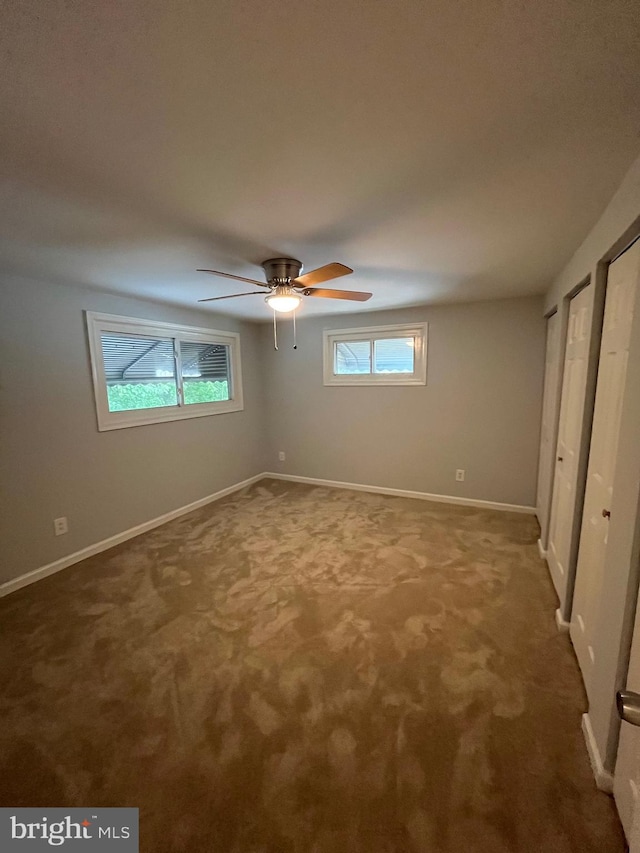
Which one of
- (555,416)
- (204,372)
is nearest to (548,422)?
(555,416)

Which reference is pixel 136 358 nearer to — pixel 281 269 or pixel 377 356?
pixel 281 269

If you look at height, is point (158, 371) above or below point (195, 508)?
above

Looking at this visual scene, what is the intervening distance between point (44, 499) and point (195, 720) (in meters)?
2.08

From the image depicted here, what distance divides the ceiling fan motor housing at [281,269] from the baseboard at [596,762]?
265cm

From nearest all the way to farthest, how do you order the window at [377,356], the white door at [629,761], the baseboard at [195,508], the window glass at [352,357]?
the white door at [629,761] < the baseboard at [195,508] < the window at [377,356] < the window glass at [352,357]

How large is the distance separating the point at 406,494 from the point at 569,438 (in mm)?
2243

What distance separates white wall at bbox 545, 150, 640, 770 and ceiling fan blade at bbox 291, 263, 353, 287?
1.10 meters

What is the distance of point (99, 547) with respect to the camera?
303 centimetres

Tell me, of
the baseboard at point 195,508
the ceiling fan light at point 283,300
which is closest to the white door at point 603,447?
the ceiling fan light at point 283,300

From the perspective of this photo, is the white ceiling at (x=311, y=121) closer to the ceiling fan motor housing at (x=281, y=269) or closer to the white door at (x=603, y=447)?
the ceiling fan motor housing at (x=281, y=269)

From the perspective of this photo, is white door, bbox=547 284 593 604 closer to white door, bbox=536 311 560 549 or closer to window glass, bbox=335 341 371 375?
white door, bbox=536 311 560 549

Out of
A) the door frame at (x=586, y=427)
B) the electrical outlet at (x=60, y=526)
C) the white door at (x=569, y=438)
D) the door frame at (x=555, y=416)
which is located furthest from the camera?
the electrical outlet at (x=60, y=526)

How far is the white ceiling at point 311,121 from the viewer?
28.9 inches

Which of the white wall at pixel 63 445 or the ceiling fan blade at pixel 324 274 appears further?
the white wall at pixel 63 445
